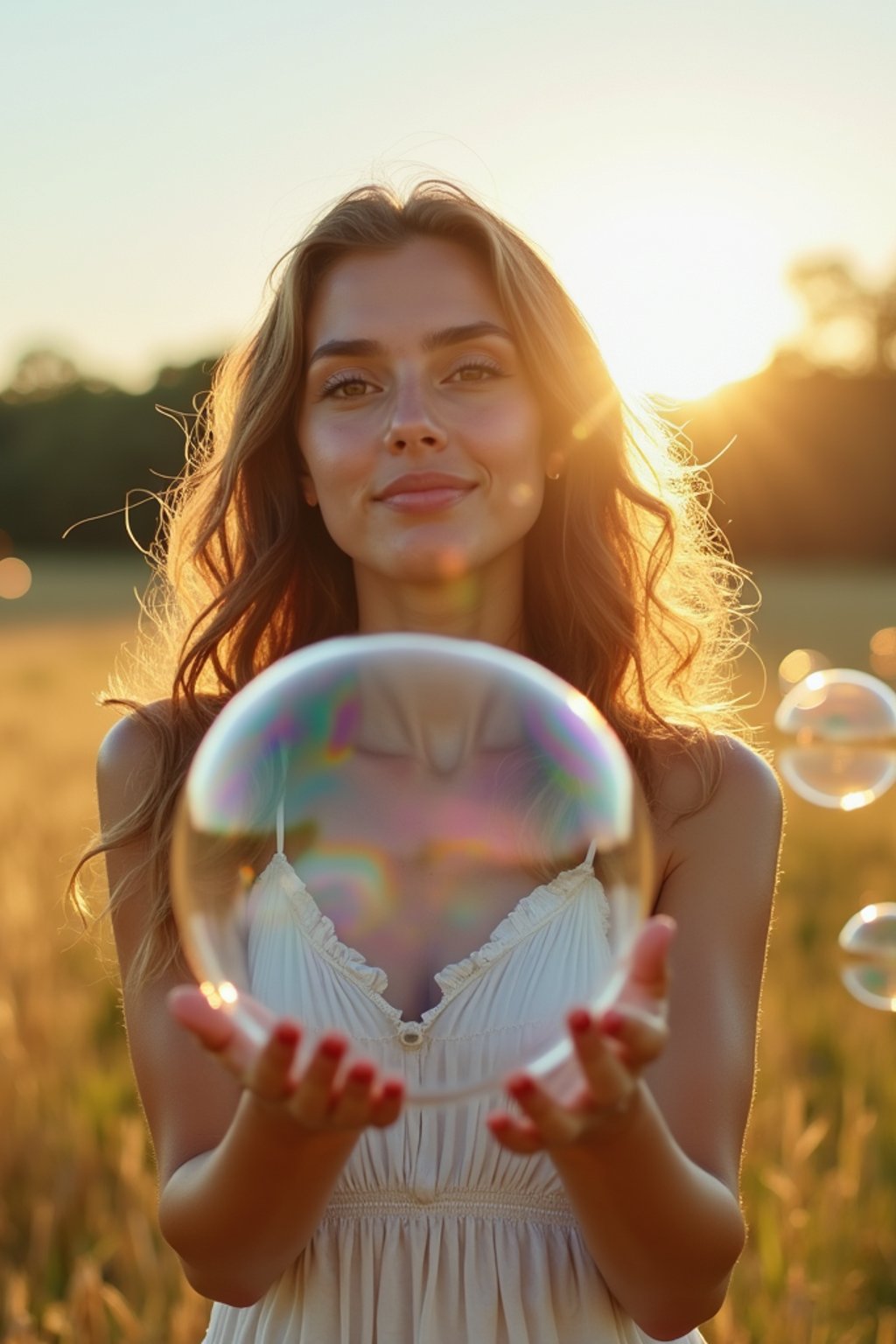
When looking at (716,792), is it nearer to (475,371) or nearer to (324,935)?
(324,935)

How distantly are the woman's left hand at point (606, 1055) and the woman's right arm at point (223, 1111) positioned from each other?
0.54 ft

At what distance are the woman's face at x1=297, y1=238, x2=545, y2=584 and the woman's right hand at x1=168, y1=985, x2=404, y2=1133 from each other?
1.13 meters

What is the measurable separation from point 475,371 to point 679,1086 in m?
1.38

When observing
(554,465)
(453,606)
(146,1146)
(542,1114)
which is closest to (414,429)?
(453,606)

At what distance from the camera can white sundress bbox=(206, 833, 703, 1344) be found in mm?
2664

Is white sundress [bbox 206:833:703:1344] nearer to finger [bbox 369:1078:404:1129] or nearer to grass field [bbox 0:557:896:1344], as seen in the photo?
finger [bbox 369:1078:404:1129]

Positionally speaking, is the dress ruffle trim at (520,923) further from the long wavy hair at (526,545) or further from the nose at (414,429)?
the nose at (414,429)

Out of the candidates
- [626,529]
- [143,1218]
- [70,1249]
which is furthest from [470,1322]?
[70,1249]

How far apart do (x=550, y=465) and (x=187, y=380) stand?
187ft

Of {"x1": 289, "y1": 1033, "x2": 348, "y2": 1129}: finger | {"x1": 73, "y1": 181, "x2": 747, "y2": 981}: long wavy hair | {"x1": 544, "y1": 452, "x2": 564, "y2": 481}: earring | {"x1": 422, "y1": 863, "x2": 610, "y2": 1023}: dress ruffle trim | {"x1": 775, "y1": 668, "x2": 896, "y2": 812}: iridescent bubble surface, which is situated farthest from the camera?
{"x1": 775, "y1": 668, "x2": 896, "y2": 812}: iridescent bubble surface

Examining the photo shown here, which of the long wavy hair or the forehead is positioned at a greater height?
the forehead

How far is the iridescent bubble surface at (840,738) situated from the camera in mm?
4875

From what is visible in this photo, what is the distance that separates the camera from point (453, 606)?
10.3 feet

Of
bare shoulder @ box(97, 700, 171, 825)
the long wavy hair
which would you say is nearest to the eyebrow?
the long wavy hair
